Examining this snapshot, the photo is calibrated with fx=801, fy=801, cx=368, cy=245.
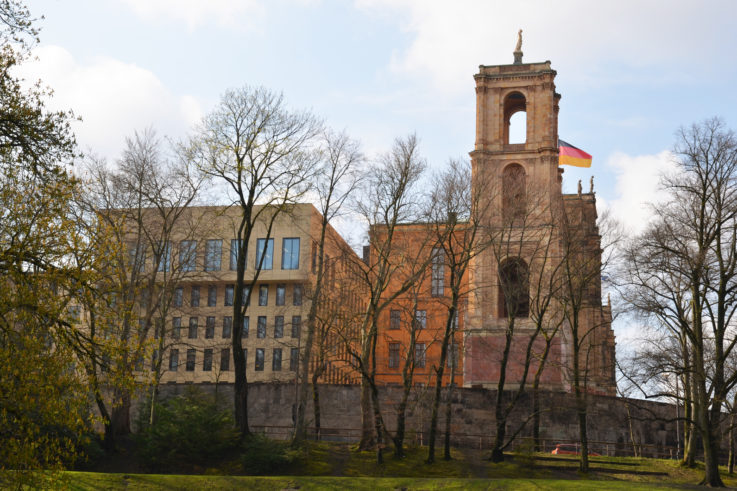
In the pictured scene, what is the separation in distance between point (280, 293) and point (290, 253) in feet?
13.6

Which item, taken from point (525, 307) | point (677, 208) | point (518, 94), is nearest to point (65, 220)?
point (677, 208)

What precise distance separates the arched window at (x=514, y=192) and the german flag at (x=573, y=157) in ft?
9.58

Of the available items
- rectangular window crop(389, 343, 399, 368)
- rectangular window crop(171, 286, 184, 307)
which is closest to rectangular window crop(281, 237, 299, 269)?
rectangular window crop(171, 286, 184, 307)

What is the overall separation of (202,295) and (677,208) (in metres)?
46.5

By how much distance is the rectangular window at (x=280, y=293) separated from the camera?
70.4 metres

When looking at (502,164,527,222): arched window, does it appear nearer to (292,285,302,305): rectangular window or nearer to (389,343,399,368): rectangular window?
(292,285,302,305): rectangular window

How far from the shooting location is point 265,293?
233ft

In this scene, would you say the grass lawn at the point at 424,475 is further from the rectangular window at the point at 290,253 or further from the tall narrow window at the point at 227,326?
the tall narrow window at the point at 227,326

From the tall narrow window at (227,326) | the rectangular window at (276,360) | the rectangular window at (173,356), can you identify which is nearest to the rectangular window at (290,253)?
the tall narrow window at (227,326)

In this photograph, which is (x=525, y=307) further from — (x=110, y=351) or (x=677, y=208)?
(x=110, y=351)

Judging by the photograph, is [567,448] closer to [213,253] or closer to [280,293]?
[213,253]

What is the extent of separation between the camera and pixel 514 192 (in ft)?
152

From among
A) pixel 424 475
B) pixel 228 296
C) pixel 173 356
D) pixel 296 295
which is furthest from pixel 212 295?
pixel 424 475

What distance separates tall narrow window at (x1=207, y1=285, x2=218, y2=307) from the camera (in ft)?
231
